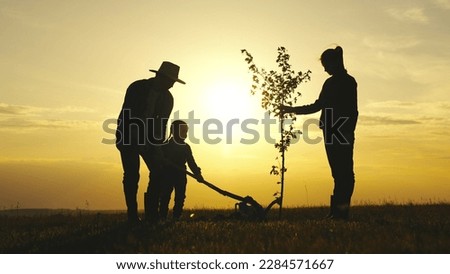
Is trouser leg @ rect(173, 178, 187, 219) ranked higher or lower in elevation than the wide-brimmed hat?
lower

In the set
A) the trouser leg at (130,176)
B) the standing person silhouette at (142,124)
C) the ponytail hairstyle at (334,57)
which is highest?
the ponytail hairstyle at (334,57)

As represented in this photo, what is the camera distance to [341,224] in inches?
464

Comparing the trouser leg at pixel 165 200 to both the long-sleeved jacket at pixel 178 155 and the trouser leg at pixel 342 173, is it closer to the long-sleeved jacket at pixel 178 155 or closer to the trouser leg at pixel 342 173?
the long-sleeved jacket at pixel 178 155

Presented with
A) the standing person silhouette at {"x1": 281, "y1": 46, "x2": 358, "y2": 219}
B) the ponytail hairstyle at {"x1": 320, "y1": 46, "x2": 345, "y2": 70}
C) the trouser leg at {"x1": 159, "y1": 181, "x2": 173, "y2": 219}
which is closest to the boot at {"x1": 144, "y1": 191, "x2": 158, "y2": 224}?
the trouser leg at {"x1": 159, "y1": 181, "x2": 173, "y2": 219}

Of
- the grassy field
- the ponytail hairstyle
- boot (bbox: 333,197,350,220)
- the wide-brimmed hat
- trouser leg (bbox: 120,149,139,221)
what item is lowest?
the grassy field

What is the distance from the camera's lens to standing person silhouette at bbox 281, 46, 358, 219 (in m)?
13.6

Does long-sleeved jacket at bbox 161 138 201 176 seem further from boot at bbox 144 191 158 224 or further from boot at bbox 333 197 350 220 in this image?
boot at bbox 333 197 350 220

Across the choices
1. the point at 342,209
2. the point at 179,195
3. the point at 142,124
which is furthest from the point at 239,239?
the point at 179,195

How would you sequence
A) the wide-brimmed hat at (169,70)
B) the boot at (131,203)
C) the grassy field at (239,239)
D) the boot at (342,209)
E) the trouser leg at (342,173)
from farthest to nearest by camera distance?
the boot at (342,209), the trouser leg at (342,173), the wide-brimmed hat at (169,70), the boot at (131,203), the grassy field at (239,239)

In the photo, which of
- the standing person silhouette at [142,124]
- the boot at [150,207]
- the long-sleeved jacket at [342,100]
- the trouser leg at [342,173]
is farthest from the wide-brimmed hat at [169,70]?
the trouser leg at [342,173]

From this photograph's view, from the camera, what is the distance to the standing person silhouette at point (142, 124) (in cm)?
1266

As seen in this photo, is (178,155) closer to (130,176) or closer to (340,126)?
(130,176)

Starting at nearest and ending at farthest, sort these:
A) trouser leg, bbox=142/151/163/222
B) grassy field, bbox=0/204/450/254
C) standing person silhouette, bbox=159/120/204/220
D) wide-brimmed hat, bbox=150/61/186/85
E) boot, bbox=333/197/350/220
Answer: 1. grassy field, bbox=0/204/450/254
2. wide-brimmed hat, bbox=150/61/186/85
3. trouser leg, bbox=142/151/163/222
4. boot, bbox=333/197/350/220
5. standing person silhouette, bbox=159/120/204/220
